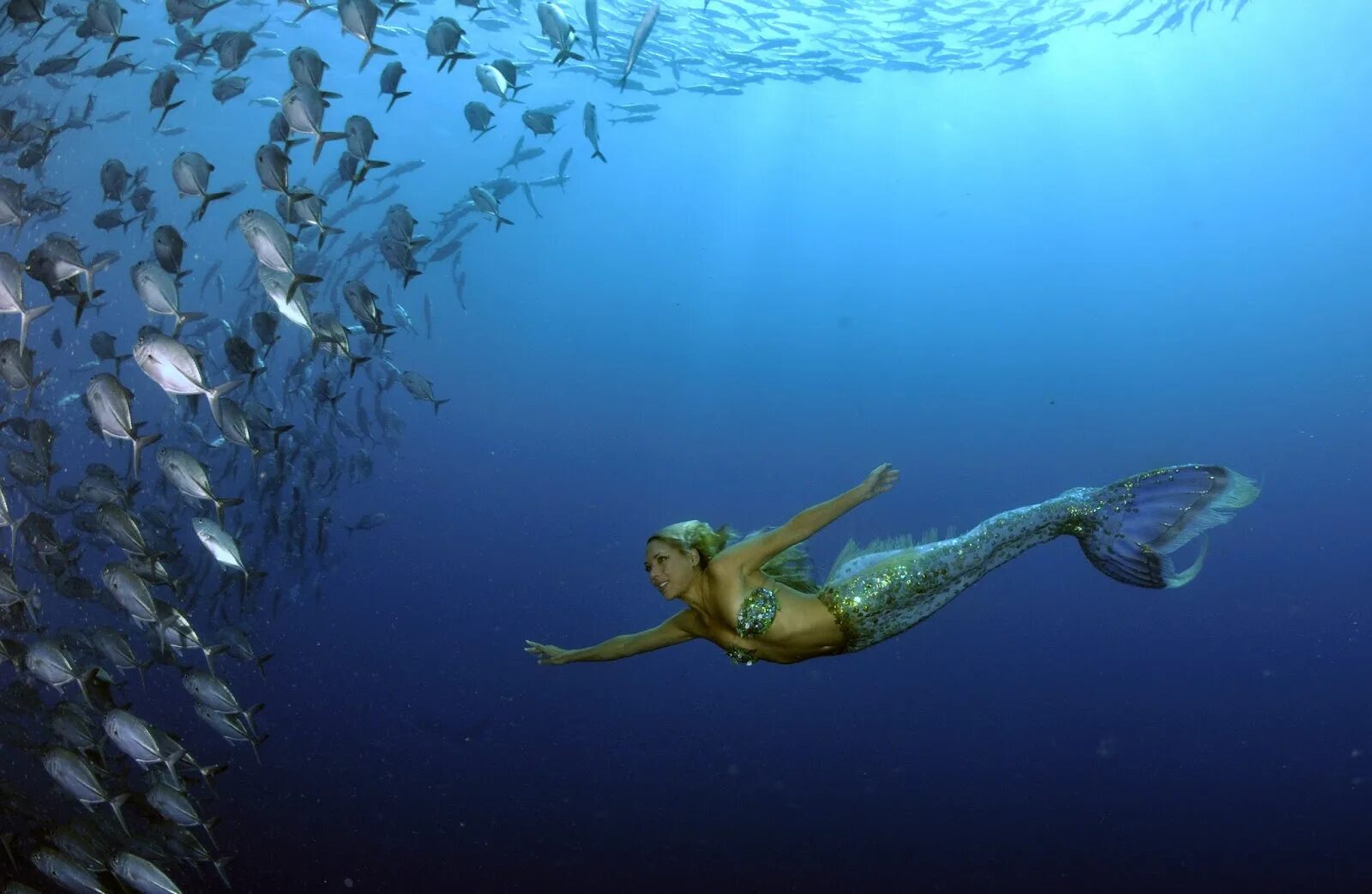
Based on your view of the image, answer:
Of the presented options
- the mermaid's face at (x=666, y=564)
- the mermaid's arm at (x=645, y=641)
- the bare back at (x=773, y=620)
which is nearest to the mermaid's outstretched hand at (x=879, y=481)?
the bare back at (x=773, y=620)

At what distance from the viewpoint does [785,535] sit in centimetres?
393

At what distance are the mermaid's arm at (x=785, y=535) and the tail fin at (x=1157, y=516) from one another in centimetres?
197

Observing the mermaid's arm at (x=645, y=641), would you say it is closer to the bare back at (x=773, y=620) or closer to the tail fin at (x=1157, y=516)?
the bare back at (x=773, y=620)

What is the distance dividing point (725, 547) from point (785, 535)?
1.49 ft

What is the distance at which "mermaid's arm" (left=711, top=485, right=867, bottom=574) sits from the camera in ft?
12.4

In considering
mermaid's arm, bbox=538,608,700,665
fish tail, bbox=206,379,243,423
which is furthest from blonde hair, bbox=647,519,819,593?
fish tail, bbox=206,379,243,423

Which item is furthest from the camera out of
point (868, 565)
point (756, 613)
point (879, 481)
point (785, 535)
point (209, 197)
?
point (209, 197)

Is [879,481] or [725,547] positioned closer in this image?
[879,481]

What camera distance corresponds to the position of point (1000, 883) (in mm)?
14297

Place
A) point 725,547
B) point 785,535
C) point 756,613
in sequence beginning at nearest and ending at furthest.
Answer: point 785,535
point 756,613
point 725,547

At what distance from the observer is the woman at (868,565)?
13.3 feet

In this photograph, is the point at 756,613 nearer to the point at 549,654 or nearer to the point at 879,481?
the point at 879,481

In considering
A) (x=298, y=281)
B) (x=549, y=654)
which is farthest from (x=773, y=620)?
(x=298, y=281)

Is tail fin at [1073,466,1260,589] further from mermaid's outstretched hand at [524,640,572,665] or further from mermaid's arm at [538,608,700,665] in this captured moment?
mermaid's outstretched hand at [524,640,572,665]
